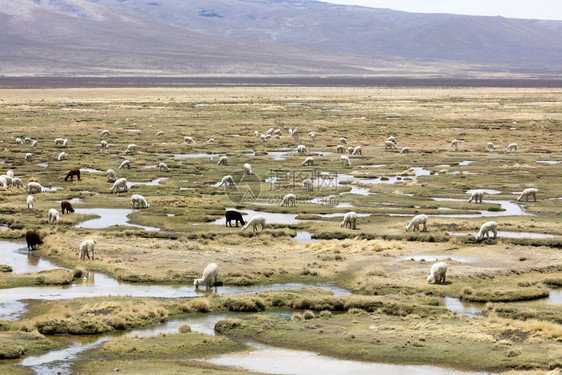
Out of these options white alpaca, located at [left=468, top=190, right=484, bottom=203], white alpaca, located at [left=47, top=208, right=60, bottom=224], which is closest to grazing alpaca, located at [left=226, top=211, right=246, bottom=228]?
white alpaca, located at [left=47, top=208, right=60, bottom=224]

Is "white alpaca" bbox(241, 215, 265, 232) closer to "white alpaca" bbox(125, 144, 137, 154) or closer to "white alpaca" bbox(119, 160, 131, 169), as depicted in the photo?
"white alpaca" bbox(119, 160, 131, 169)

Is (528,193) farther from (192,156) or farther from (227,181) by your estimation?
(192,156)

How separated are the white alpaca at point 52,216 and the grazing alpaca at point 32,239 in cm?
423

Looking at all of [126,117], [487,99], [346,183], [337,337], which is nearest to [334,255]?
[337,337]

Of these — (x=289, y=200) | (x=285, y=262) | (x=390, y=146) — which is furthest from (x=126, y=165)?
(x=285, y=262)

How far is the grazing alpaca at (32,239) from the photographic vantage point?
2979 cm

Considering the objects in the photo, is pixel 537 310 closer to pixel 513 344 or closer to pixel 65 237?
pixel 513 344

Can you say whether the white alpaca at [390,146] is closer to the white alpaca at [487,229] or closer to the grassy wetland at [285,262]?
the grassy wetland at [285,262]

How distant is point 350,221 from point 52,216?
1332cm

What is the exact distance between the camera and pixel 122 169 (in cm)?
5228

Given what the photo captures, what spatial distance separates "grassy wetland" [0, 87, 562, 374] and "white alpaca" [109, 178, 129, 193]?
50 cm

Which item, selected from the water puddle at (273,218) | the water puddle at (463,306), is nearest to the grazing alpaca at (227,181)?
the water puddle at (273,218)

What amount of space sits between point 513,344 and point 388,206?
20.6m

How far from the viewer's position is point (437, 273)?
81.0 feet
